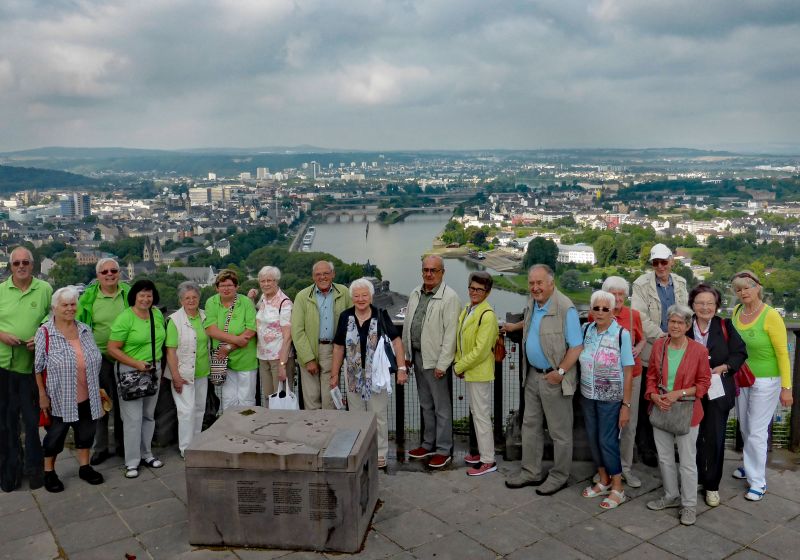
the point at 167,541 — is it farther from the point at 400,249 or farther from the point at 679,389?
the point at 400,249

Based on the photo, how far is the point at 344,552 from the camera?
307 cm

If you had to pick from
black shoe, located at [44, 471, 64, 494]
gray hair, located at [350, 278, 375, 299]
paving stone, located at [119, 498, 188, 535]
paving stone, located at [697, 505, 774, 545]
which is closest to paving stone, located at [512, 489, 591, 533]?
paving stone, located at [697, 505, 774, 545]

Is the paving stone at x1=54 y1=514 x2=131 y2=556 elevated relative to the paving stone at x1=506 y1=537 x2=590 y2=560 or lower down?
lower down

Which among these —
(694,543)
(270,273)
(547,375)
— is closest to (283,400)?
(270,273)

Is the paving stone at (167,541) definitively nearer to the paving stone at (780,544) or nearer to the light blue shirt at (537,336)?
the light blue shirt at (537,336)

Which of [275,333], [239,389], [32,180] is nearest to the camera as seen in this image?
[275,333]

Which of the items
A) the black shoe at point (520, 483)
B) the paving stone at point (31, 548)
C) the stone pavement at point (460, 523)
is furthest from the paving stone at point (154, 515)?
the black shoe at point (520, 483)

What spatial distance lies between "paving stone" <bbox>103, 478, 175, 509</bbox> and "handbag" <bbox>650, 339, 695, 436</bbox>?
7.83 feet

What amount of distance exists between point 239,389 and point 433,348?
3.93 ft

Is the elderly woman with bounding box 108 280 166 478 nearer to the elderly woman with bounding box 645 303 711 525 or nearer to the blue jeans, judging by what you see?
the blue jeans

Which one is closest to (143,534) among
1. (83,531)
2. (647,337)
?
(83,531)

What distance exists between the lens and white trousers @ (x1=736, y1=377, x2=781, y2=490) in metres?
3.57

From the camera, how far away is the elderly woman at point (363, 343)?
12.6 feet

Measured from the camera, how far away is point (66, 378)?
11.9 feet
